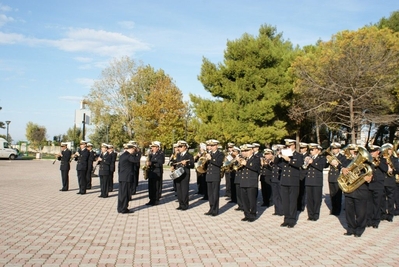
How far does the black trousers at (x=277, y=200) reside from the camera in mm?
11494

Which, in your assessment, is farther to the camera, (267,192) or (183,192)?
(267,192)

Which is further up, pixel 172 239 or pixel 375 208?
pixel 375 208

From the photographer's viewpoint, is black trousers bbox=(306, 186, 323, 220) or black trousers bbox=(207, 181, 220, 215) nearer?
black trousers bbox=(306, 186, 323, 220)

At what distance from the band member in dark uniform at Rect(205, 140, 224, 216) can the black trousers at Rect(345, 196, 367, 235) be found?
3.54 m

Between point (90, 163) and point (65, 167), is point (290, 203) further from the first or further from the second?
point (65, 167)

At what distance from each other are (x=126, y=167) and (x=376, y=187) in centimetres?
636

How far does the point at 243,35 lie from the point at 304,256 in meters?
35.0

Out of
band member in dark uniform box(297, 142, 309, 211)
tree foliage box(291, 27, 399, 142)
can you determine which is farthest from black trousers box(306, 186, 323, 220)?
tree foliage box(291, 27, 399, 142)

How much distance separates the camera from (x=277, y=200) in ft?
38.9

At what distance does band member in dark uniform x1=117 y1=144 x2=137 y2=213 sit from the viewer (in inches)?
439

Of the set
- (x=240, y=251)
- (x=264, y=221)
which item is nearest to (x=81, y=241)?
(x=240, y=251)

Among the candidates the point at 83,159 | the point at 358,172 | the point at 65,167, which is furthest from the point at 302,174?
the point at 65,167

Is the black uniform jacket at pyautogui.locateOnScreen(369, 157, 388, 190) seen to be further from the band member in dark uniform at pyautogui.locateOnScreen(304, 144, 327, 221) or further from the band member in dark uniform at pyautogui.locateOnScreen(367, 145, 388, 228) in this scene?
the band member in dark uniform at pyautogui.locateOnScreen(304, 144, 327, 221)

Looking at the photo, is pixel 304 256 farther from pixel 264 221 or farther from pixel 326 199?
pixel 326 199
